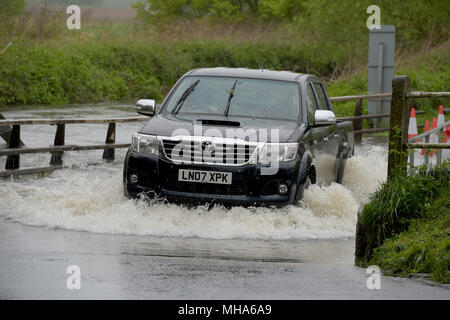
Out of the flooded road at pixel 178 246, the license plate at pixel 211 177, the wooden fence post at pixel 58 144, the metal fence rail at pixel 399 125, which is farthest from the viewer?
the wooden fence post at pixel 58 144

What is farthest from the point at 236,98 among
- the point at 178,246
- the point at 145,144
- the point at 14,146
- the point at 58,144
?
the point at 58,144

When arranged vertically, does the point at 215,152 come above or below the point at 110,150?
above

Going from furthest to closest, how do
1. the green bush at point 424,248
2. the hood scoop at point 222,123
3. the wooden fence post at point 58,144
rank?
the wooden fence post at point 58,144 → the hood scoop at point 222,123 → the green bush at point 424,248

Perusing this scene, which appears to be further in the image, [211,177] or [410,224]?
[211,177]

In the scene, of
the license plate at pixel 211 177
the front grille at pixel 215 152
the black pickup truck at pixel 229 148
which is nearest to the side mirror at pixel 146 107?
the black pickup truck at pixel 229 148

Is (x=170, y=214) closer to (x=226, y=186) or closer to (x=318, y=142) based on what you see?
(x=226, y=186)

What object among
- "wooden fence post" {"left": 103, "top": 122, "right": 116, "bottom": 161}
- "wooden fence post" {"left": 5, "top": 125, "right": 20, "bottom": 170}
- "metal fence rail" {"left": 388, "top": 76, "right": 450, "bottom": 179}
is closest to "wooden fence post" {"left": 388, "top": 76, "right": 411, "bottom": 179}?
"metal fence rail" {"left": 388, "top": 76, "right": 450, "bottom": 179}

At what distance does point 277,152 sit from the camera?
35.0 ft

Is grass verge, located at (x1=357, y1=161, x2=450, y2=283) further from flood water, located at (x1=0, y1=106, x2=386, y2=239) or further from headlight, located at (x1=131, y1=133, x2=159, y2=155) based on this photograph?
headlight, located at (x1=131, y1=133, x2=159, y2=155)

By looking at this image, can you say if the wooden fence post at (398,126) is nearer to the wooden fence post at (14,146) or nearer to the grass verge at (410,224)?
the grass verge at (410,224)

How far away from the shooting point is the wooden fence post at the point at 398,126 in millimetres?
9773

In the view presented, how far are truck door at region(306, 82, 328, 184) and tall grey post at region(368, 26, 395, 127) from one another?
39.0 feet

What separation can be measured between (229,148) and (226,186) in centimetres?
42

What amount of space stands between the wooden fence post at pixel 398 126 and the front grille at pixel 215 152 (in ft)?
5.19
